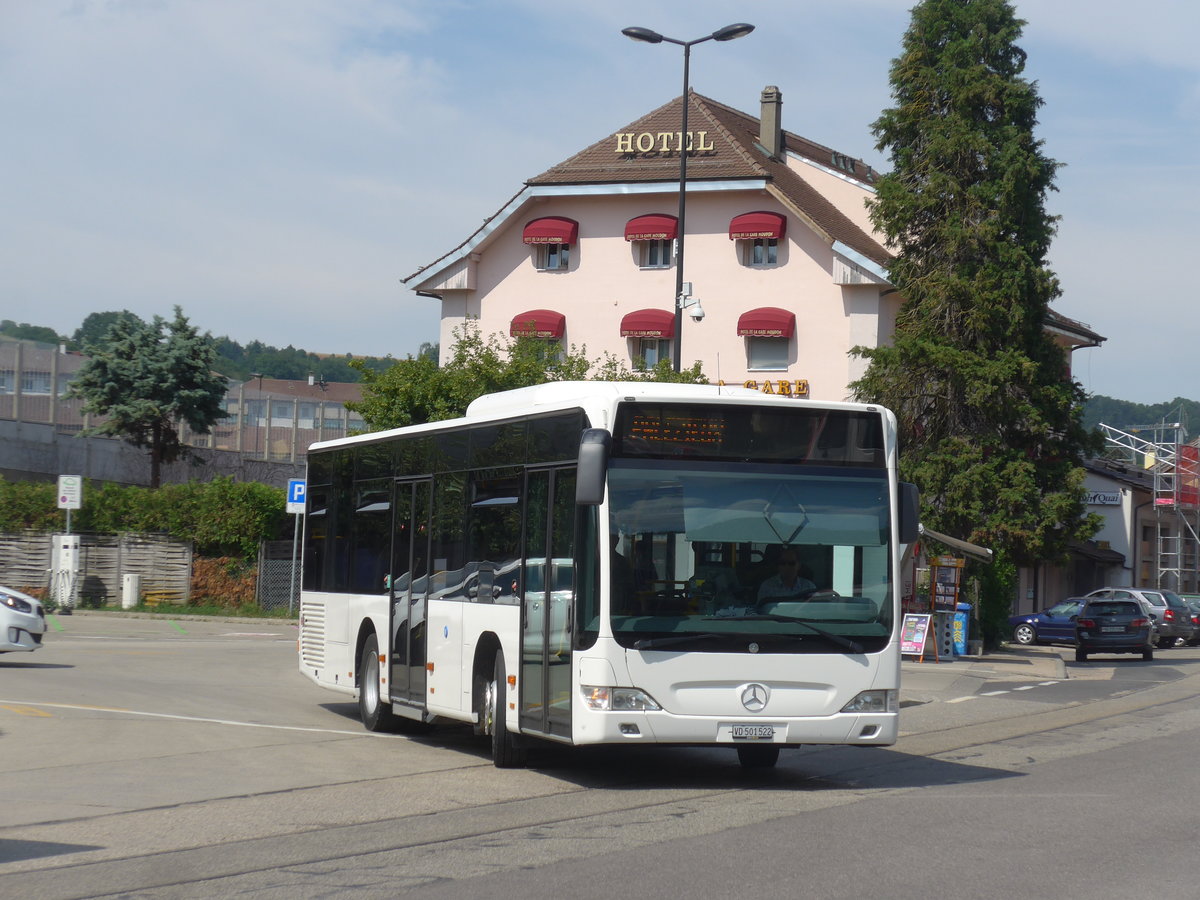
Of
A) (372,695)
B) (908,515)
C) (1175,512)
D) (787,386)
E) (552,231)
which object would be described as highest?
(552,231)

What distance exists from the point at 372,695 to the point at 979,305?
27.3m

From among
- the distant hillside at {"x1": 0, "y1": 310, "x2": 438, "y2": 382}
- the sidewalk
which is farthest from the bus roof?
the distant hillside at {"x1": 0, "y1": 310, "x2": 438, "y2": 382}

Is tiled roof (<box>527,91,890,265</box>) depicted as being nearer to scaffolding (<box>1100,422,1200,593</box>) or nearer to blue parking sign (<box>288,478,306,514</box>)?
blue parking sign (<box>288,478,306,514</box>)

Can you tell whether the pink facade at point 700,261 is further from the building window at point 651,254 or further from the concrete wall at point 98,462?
the concrete wall at point 98,462

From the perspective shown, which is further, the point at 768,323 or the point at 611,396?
the point at 768,323

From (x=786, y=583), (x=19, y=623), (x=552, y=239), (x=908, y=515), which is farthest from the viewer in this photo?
(x=552, y=239)

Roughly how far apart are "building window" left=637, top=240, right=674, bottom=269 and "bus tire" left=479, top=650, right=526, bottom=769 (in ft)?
122

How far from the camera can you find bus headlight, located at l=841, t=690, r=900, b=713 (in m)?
11.5

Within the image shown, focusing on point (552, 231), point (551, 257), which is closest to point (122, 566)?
point (552, 231)

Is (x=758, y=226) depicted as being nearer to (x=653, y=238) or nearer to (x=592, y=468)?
(x=653, y=238)

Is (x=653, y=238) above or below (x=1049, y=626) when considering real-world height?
above

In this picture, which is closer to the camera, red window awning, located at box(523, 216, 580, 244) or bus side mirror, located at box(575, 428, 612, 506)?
bus side mirror, located at box(575, 428, 612, 506)

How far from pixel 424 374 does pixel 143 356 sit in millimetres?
17953

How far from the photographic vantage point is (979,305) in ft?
130
